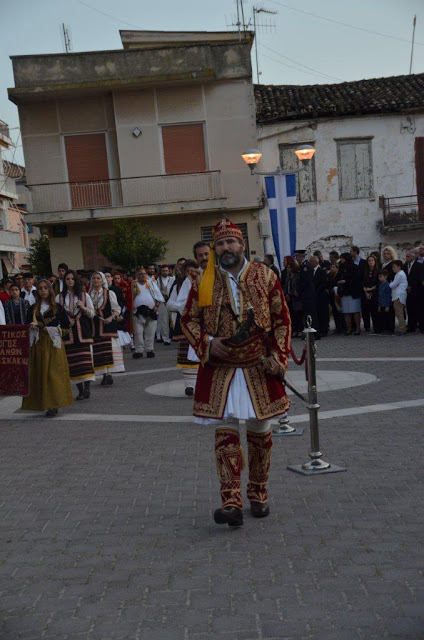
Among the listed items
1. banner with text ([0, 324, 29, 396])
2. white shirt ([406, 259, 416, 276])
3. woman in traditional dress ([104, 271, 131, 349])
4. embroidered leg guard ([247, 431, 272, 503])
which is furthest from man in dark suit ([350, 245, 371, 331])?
embroidered leg guard ([247, 431, 272, 503])

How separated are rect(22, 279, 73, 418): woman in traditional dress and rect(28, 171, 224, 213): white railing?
62.1ft

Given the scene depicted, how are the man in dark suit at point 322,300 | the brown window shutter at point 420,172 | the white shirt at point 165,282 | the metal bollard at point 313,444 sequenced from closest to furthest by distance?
the metal bollard at point 313,444 → the brown window shutter at point 420,172 → the man in dark suit at point 322,300 → the white shirt at point 165,282

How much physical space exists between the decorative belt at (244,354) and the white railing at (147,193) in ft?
79.7

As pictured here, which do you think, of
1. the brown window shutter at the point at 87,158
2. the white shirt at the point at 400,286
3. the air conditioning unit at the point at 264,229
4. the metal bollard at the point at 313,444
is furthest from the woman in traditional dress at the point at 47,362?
the brown window shutter at the point at 87,158

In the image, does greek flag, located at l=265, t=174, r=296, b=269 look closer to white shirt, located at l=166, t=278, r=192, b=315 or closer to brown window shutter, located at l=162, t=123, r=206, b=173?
white shirt, located at l=166, t=278, r=192, b=315

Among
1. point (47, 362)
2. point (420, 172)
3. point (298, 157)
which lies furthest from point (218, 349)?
point (420, 172)

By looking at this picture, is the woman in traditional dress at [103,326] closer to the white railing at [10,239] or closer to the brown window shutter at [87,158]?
the brown window shutter at [87,158]

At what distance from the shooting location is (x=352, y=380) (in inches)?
473

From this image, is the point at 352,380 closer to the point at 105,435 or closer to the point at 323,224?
the point at 105,435

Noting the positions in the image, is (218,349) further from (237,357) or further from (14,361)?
(14,361)

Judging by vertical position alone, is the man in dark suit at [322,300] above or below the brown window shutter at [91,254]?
below

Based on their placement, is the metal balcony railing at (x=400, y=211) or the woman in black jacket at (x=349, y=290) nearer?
the woman in black jacket at (x=349, y=290)

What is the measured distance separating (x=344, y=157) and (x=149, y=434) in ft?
77.7

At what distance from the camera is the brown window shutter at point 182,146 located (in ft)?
99.4
